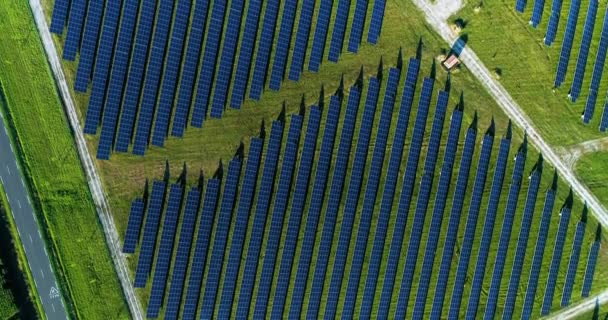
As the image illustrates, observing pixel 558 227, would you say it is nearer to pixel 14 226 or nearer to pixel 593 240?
pixel 593 240

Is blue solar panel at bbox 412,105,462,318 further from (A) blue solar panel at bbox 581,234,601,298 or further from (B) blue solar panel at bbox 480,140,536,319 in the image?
(A) blue solar panel at bbox 581,234,601,298

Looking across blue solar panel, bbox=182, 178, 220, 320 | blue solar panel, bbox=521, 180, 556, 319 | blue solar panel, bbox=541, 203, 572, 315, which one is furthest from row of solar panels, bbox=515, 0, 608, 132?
blue solar panel, bbox=182, 178, 220, 320

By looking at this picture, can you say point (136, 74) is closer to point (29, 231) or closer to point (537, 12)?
point (29, 231)

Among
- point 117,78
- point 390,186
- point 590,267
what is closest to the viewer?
point 117,78

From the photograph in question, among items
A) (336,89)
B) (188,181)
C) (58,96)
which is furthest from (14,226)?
(336,89)

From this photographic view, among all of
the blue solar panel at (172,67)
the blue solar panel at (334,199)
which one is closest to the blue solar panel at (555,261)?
the blue solar panel at (334,199)

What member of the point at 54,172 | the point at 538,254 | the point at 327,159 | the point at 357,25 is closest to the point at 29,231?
the point at 54,172

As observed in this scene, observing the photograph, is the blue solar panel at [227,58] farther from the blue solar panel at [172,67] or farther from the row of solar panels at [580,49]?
the row of solar panels at [580,49]
